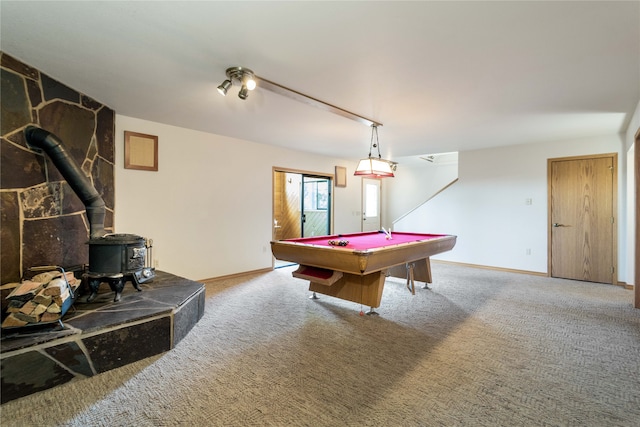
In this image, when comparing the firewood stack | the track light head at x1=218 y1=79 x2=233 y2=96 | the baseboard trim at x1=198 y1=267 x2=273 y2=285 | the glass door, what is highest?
the track light head at x1=218 y1=79 x2=233 y2=96

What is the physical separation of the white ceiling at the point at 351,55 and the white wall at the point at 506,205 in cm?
126

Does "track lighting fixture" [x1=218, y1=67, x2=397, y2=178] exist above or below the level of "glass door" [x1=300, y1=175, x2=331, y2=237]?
above

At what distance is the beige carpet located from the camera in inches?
66.1

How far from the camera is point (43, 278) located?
Answer: 2.31 meters

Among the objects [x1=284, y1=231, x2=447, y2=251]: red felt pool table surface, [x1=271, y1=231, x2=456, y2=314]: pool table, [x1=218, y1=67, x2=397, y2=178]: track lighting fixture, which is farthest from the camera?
[x1=284, y1=231, x2=447, y2=251]: red felt pool table surface

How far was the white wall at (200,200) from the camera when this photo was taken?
3.83 metres

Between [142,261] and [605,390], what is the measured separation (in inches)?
148

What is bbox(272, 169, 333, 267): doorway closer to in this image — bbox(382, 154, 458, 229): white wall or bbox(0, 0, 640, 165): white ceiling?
bbox(382, 154, 458, 229): white wall

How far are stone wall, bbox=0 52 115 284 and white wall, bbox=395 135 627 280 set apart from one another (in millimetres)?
5914

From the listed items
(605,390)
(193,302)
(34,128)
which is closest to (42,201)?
(34,128)

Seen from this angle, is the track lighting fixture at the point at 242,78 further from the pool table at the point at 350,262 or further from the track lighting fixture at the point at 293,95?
the pool table at the point at 350,262

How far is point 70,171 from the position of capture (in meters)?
2.62

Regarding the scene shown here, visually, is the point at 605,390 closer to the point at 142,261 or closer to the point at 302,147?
the point at 142,261

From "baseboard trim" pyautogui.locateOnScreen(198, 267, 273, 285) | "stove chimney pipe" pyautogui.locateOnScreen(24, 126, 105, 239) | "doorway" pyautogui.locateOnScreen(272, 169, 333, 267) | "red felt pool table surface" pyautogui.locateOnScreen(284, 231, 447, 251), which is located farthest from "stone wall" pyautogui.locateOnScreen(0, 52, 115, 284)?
"doorway" pyautogui.locateOnScreen(272, 169, 333, 267)
